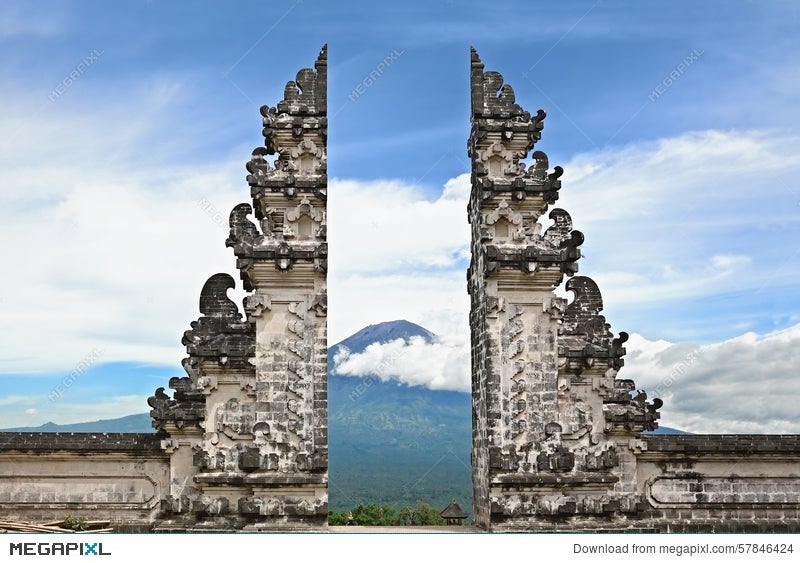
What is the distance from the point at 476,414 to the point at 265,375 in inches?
181

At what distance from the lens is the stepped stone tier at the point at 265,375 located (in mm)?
17312

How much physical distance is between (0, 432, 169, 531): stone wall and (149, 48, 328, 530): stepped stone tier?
50cm

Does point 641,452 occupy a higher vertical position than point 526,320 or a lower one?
lower

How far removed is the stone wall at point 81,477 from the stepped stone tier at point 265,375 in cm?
50

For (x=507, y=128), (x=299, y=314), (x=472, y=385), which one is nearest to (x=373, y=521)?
(x=472, y=385)

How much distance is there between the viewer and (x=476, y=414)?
744 inches

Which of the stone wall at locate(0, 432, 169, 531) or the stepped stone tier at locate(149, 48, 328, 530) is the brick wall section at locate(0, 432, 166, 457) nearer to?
the stone wall at locate(0, 432, 169, 531)

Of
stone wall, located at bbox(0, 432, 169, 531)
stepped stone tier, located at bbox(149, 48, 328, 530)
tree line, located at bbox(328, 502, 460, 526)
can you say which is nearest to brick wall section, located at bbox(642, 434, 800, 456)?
stepped stone tier, located at bbox(149, 48, 328, 530)

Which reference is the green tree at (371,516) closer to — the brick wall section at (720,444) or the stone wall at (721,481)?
the stone wall at (721,481)

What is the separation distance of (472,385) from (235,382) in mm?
5131
